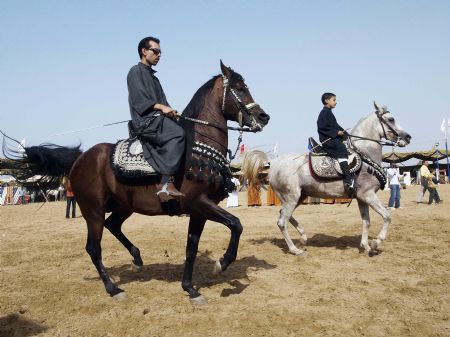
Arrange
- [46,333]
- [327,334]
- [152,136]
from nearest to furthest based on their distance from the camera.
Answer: [327,334] < [46,333] < [152,136]

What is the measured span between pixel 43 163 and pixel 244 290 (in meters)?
3.77

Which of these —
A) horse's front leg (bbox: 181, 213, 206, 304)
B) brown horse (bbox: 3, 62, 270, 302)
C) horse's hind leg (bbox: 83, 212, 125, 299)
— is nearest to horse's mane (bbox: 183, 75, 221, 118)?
brown horse (bbox: 3, 62, 270, 302)

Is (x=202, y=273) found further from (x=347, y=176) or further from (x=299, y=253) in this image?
(x=347, y=176)

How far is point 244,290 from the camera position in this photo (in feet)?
17.9

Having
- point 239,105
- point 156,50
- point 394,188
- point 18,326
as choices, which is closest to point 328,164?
point 239,105

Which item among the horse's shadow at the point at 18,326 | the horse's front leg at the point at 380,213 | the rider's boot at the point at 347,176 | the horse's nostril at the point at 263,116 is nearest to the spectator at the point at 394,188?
the horse's front leg at the point at 380,213

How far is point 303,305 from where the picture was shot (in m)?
4.73

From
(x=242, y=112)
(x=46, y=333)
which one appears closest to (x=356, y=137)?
(x=242, y=112)

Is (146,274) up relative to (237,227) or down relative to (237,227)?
down

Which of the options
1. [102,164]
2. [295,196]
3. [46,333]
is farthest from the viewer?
[295,196]

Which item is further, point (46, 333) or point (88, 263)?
point (88, 263)

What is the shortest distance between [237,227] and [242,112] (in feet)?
5.10

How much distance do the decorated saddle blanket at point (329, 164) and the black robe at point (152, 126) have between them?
4174 millimetres

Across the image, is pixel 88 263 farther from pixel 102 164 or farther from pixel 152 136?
pixel 152 136
